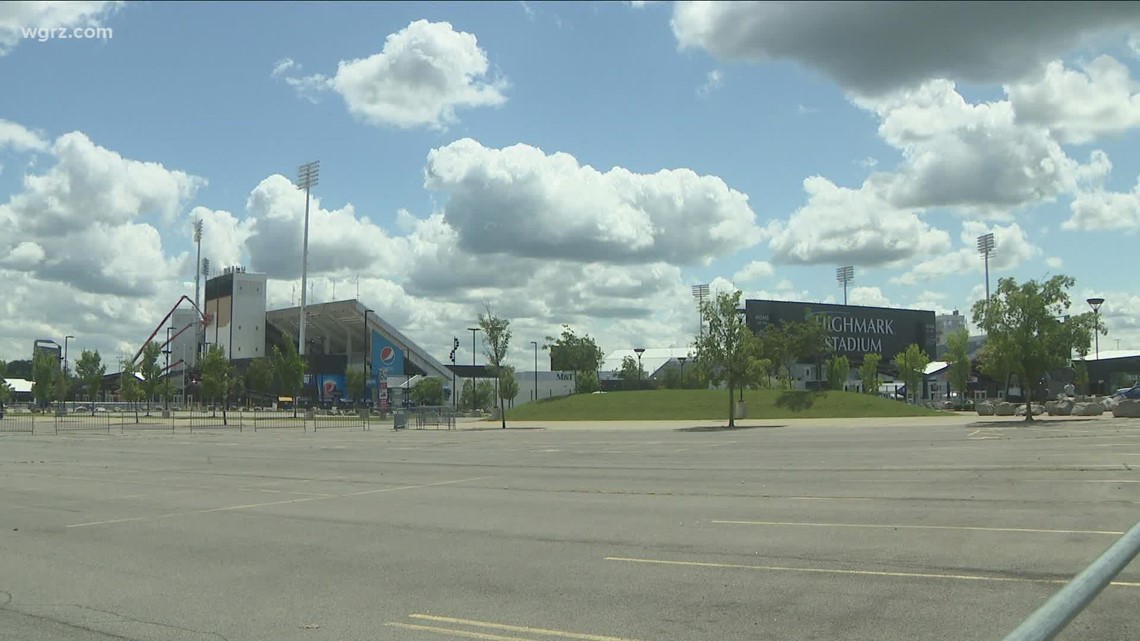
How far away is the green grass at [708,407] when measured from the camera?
2281 inches

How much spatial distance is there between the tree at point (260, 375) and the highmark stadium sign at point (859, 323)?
66.2 m

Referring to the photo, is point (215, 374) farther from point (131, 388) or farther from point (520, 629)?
point (520, 629)

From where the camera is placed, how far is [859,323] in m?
103

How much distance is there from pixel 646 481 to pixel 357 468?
30.1ft

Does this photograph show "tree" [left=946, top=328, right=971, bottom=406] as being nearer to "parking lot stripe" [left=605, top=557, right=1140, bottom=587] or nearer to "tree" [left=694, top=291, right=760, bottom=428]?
"tree" [left=694, top=291, right=760, bottom=428]

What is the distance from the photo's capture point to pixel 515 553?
1066 centimetres

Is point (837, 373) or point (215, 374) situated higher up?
point (837, 373)

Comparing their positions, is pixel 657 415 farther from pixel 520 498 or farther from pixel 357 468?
pixel 520 498

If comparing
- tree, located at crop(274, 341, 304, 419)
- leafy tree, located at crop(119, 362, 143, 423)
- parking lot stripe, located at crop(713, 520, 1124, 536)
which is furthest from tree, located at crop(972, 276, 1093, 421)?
leafy tree, located at crop(119, 362, 143, 423)

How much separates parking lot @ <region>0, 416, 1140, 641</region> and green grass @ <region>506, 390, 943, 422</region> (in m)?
35.5

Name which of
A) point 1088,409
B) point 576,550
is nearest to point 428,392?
point 1088,409

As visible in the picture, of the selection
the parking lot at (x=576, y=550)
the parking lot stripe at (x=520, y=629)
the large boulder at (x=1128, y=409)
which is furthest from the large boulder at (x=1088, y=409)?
the parking lot stripe at (x=520, y=629)

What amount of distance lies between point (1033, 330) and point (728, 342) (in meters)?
14.7

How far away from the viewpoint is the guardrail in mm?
2744
